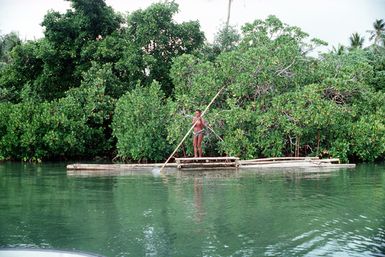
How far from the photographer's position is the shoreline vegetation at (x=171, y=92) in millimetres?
14344

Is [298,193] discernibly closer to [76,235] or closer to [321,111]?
[76,235]

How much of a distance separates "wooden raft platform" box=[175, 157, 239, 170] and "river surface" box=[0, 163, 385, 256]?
154 centimetres

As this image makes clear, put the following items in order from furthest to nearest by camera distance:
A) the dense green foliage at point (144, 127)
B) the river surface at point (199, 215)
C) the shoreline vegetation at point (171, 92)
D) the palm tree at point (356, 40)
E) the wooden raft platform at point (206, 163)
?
the palm tree at point (356, 40)
the dense green foliage at point (144, 127)
the shoreline vegetation at point (171, 92)
the wooden raft platform at point (206, 163)
the river surface at point (199, 215)

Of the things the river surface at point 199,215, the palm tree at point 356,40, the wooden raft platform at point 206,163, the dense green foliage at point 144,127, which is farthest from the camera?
the palm tree at point 356,40

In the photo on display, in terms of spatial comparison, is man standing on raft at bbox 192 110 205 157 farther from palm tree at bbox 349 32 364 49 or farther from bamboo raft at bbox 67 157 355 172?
palm tree at bbox 349 32 364 49

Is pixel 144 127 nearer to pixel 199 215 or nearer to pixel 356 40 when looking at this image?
pixel 199 215

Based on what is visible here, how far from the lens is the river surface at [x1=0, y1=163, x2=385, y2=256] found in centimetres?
555

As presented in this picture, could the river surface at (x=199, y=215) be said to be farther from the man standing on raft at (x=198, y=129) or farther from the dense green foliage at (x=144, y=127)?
the dense green foliage at (x=144, y=127)

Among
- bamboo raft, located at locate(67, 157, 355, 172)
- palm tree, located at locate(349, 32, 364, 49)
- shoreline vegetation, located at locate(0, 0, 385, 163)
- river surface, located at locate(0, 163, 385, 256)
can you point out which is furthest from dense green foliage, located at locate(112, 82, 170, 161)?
palm tree, located at locate(349, 32, 364, 49)

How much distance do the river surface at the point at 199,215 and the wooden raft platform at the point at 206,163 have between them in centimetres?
154

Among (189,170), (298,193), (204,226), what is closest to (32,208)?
(204,226)

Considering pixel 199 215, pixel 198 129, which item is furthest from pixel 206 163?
pixel 199 215

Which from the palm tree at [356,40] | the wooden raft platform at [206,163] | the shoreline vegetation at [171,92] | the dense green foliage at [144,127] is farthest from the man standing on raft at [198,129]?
the palm tree at [356,40]

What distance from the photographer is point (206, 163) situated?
517 inches
